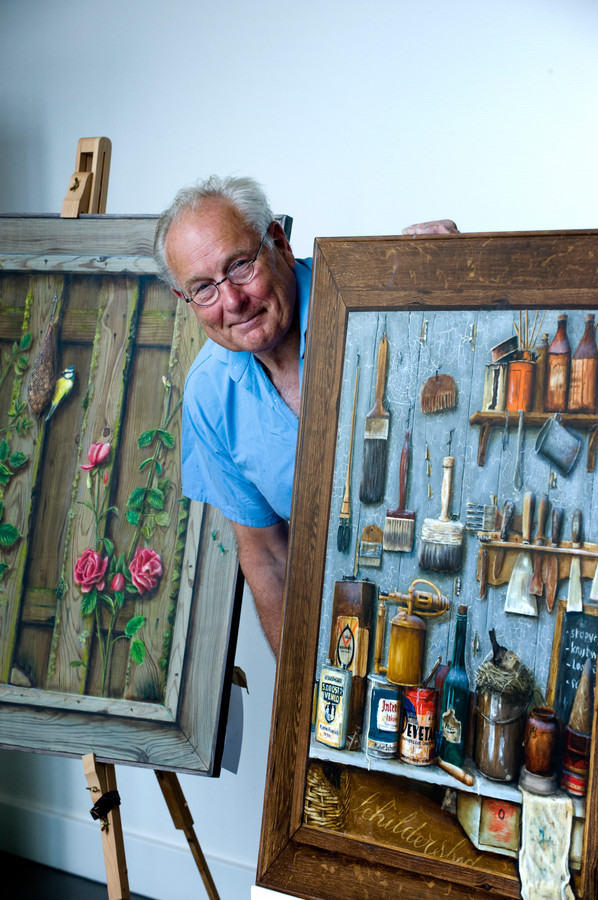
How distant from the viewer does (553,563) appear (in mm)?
925

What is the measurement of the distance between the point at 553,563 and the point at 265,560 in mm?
720

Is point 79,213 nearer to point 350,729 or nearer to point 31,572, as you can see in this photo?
point 31,572

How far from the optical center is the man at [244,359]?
1263 millimetres

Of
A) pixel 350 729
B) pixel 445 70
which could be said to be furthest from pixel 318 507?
pixel 445 70

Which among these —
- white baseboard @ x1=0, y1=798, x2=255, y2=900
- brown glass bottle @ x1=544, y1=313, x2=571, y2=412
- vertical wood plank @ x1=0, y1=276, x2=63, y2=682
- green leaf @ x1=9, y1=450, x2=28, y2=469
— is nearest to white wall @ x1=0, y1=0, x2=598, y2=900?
white baseboard @ x1=0, y1=798, x2=255, y2=900

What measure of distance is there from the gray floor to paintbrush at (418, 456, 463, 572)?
2.02m

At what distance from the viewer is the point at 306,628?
3.36ft

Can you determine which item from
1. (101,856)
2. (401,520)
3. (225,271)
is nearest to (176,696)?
(401,520)

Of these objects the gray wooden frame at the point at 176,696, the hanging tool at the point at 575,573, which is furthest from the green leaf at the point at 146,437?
the hanging tool at the point at 575,573

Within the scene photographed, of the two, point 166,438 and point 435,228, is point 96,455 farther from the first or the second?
point 435,228

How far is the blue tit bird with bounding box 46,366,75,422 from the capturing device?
1.63 meters

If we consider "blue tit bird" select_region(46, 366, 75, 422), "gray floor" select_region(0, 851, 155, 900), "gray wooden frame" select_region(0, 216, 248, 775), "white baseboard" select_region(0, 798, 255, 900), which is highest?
"blue tit bird" select_region(46, 366, 75, 422)

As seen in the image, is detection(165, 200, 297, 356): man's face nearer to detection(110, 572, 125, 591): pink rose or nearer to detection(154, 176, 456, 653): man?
detection(154, 176, 456, 653): man

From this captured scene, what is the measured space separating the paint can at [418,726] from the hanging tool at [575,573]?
0.21 m
